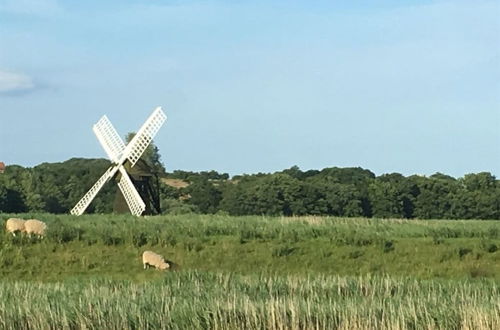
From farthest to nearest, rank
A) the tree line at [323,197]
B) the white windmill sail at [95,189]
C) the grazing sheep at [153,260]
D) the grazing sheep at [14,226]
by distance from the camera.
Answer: the tree line at [323,197] < the white windmill sail at [95,189] < the grazing sheep at [14,226] < the grazing sheep at [153,260]

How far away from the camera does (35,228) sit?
2969 cm

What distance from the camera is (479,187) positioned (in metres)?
76.7

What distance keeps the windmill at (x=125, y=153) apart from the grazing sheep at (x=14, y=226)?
13.8m

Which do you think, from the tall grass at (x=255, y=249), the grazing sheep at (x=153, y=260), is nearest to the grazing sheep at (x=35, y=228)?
the tall grass at (x=255, y=249)

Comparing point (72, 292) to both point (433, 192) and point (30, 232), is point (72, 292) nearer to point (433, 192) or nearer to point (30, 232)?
point (30, 232)

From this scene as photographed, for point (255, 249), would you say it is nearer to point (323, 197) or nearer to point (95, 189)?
point (95, 189)

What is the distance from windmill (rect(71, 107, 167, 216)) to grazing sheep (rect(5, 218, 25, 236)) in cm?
1375

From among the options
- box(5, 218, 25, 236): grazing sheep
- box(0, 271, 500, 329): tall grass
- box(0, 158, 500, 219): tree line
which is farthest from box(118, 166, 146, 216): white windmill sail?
box(0, 271, 500, 329): tall grass

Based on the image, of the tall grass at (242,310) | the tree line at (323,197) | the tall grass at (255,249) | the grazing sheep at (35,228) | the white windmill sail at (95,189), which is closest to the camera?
the tall grass at (242,310)

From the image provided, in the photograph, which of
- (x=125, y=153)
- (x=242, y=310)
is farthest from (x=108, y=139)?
(x=242, y=310)

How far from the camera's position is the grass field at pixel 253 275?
12367mm

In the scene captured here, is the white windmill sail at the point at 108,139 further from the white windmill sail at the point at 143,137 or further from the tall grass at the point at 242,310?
the tall grass at the point at 242,310

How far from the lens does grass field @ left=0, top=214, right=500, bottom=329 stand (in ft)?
40.6

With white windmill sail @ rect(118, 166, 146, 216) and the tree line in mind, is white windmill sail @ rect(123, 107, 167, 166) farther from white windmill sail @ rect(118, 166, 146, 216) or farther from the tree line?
the tree line
